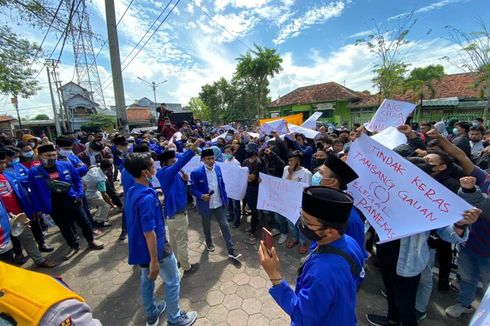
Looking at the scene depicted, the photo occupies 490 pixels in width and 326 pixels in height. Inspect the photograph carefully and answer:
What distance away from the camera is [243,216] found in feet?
20.5

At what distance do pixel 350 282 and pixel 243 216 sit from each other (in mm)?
4955

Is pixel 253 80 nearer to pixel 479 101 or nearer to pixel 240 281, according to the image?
pixel 479 101

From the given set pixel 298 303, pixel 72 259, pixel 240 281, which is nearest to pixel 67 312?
pixel 298 303

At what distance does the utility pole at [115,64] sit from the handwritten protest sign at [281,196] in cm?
693

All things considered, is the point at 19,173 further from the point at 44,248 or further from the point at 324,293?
the point at 324,293

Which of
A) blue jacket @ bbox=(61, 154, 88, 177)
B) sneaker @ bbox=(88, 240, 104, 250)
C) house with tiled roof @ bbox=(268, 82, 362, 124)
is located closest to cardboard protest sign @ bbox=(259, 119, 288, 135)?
blue jacket @ bbox=(61, 154, 88, 177)

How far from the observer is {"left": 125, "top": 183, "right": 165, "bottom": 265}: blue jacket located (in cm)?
239

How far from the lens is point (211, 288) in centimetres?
360

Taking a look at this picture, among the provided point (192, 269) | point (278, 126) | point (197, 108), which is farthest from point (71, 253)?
point (197, 108)

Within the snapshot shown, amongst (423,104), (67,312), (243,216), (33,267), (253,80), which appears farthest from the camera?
(253,80)

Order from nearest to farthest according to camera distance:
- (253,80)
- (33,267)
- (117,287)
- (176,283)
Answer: (176,283) < (117,287) < (33,267) < (253,80)

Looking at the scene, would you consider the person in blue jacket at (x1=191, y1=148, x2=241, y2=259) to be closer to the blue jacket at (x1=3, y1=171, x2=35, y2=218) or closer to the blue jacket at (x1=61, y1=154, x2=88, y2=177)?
the blue jacket at (x1=61, y1=154, x2=88, y2=177)

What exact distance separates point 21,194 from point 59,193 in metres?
0.57

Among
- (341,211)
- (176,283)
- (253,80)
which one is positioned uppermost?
(253,80)
